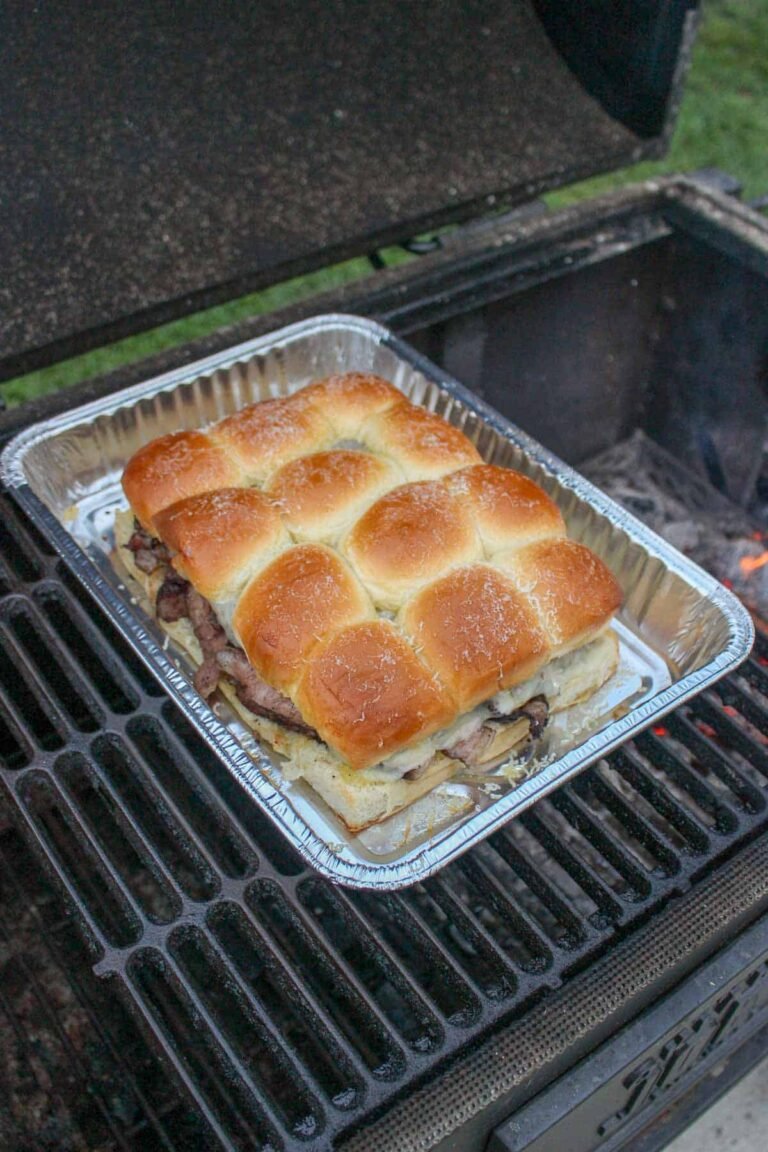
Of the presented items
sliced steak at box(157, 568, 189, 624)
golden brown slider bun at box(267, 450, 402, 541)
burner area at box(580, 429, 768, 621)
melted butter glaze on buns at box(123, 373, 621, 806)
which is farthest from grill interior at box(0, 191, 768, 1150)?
burner area at box(580, 429, 768, 621)

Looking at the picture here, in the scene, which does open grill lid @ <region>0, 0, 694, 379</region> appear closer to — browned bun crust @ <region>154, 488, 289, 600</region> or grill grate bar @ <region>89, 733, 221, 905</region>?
browned bun crust @ <region>154, 488, 289, 600</region>

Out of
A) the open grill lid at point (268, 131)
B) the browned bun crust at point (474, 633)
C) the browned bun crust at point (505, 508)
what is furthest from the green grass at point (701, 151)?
the browned bun crust at point (474, 633)

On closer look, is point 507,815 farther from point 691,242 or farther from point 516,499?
point 691,242

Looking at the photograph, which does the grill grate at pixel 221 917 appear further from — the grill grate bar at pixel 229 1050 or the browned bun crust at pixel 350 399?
the browned bun crust at pixel 350 399

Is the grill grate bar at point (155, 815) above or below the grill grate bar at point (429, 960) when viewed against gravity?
above

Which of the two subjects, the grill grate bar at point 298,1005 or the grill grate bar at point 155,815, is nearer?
the grill grate bar at point 298,1005

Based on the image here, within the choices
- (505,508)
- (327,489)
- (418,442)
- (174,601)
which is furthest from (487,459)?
(174,601)

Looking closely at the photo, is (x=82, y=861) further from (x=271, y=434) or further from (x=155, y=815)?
(x=271, y=434)
